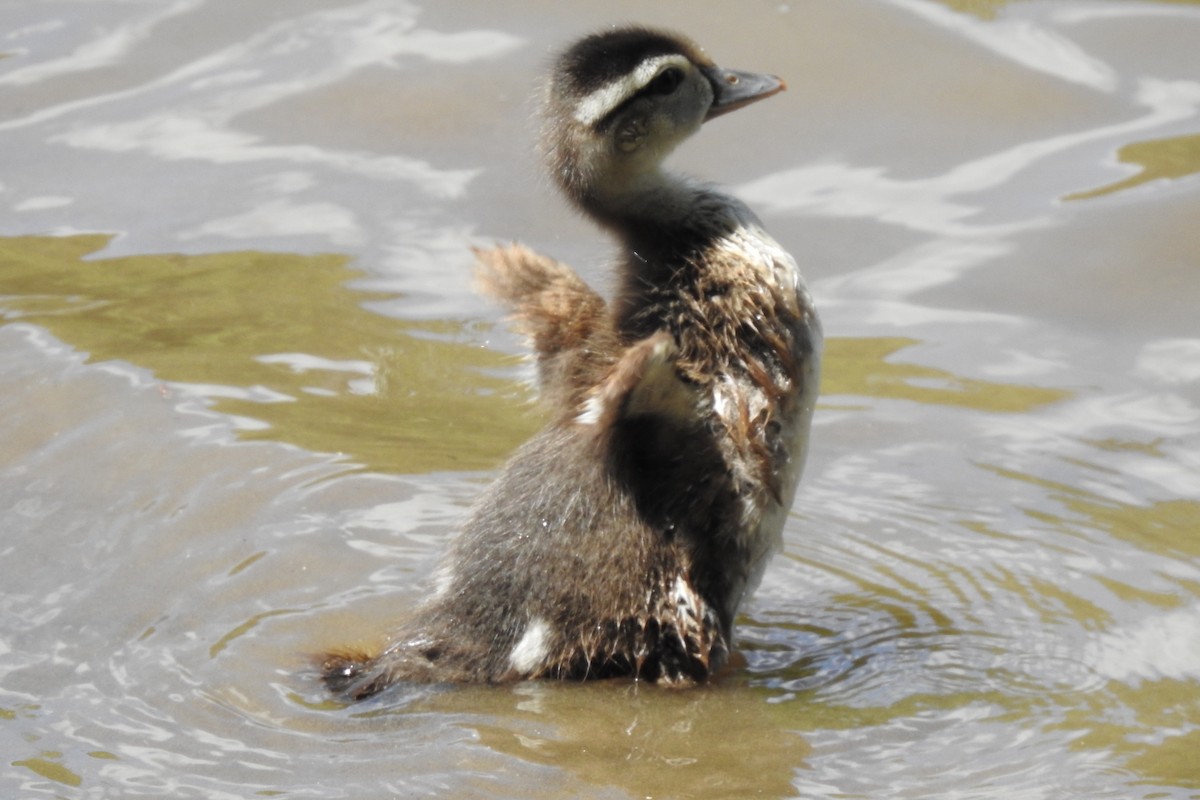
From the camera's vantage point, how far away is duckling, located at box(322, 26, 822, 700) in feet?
15.6

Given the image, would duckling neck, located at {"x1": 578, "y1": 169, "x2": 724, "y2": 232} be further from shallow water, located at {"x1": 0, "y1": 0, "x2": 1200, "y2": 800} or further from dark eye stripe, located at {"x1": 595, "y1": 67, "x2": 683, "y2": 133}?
shallow water, located at {"x1": 0, "y1": 0, "x2": 1200, "y2": 800}

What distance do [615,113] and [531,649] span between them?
1569mm

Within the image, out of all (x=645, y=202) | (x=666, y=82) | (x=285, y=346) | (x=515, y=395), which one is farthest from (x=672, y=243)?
(x=285, y=346)

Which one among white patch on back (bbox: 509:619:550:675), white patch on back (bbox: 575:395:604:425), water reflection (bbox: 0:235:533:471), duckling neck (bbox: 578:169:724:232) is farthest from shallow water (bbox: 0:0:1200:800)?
duckling neck (bbox: 578:169:724:232)

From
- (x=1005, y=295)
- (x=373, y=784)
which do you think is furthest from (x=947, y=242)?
(x=373, y=784)

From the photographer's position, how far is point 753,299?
195 inches

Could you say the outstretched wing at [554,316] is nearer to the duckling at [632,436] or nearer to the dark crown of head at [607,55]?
the duckling at [632,436]

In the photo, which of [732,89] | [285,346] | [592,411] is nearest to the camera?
[592,411]

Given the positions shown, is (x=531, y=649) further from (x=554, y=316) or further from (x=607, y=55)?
(x=607, y=55)

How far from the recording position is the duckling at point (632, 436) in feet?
15.6

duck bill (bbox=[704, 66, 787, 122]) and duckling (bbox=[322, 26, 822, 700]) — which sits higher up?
duck bill (bbox=[704, 66, 787, 122])

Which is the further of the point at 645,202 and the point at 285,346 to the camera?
the point at 285,346

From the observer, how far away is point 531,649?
4.75 meters

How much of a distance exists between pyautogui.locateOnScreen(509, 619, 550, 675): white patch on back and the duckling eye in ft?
5.31
